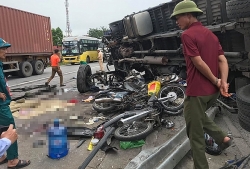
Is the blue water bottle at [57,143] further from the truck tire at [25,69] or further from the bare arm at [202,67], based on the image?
the truck tire at [25,69]

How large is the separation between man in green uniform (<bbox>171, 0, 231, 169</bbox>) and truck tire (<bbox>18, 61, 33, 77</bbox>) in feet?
48.5

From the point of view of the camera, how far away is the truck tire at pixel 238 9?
3709 mm

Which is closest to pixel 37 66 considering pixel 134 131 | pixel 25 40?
pixel 25 40

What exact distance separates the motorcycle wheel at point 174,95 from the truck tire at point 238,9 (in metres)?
1.84

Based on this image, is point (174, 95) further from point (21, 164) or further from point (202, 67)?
point (21, 164)

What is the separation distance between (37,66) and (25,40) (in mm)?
1993

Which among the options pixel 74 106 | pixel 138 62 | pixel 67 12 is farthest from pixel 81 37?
pixel 67 12

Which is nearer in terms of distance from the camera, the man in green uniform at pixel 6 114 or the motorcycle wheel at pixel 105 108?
the man in green uniform at pixel 6 114

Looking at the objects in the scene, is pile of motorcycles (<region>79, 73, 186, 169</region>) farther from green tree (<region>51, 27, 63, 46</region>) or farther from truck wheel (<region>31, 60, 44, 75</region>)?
green tree (<region>51, 27, 63, 46</region>)

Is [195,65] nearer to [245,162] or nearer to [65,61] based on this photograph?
[245,162]

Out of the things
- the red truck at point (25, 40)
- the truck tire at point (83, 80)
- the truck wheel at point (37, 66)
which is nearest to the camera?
the truck tire at point (83, 80)

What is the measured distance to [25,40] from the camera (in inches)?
634

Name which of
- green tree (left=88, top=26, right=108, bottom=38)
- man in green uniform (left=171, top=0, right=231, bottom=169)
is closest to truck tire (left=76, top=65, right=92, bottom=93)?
man in green uniform (left=171, top=0, right=231, bottom=169)

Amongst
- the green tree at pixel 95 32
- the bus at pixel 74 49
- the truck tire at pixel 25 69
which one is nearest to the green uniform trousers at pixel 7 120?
the truck tire at pixel 25 69
